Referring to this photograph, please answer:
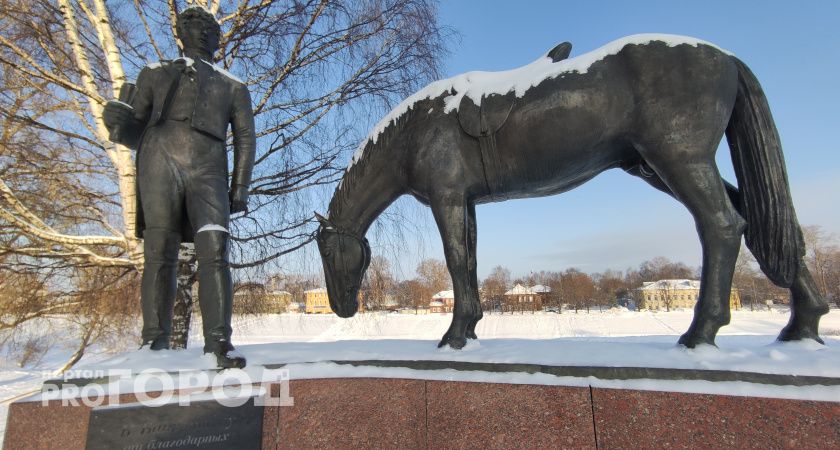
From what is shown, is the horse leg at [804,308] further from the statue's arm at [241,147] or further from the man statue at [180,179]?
the statue's arm at [241,147]

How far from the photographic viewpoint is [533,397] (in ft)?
6.50

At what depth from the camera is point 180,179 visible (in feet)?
9.07

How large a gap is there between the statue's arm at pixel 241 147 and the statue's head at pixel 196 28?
40 centimetres

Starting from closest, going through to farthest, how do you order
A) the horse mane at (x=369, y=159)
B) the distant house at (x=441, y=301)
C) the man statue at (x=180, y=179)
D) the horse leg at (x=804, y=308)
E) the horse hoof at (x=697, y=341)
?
the horse hoof at (x=697, y=341) → the horse leg at (x=804, y=308) → the man statue at (x=180, y=179) → the horse mane at (x=369, y=159) → the distant house at (x=441, y=301)

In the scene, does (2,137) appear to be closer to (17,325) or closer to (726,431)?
(17,325)

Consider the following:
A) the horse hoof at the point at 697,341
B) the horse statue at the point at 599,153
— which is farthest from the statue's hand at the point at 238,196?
the horse hoof at the point at 697,341

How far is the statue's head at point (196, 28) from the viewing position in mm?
3033

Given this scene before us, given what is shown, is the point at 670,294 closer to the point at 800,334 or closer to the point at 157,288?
the point at 800,334

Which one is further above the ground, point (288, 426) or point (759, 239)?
point (759, 239)

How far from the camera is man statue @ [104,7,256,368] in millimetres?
2654

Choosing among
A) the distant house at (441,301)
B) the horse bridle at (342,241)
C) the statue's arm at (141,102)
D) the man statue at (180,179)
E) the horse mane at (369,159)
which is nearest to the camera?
the man statue at (180,179)

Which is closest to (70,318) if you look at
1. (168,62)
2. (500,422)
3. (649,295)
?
(168,62)

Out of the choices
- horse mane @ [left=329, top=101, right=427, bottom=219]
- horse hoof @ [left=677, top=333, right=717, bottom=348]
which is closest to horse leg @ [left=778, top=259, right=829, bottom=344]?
horse hoof @ [left=677, top=333, right=717, bottom=348]

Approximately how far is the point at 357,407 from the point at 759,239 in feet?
7.72
